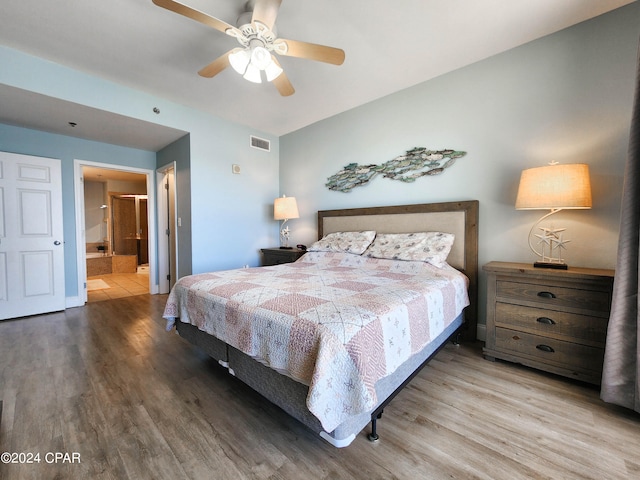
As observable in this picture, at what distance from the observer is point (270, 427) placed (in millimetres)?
1429

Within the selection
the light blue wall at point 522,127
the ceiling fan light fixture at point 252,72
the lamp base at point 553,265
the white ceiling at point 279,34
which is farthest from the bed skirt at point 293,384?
the white ceiling at point 279,34

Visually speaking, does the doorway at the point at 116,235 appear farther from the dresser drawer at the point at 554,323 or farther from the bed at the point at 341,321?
the dresser drawer at the point at 554,323

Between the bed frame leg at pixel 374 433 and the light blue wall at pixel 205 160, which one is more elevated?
the light blue wall at pixel 205 160

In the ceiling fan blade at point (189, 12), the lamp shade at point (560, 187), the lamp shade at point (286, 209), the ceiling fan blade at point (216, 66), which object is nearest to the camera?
the ceiling fan blade at point (189, 12)

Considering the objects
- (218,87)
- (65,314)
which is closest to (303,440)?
(218,87)

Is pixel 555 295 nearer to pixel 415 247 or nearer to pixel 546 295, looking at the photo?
pixel 546 295

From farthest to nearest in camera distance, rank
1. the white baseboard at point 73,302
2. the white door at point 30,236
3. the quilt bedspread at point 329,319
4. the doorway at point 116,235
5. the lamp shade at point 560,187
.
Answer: the doorway at point 116,235 → the white baseboard at point 73,302 → the white door at point 30,236 → the lamp shade at point 560,187 → the quilt bedspread at point 329,319

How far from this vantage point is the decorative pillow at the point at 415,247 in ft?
7.84

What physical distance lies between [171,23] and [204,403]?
2749 mm

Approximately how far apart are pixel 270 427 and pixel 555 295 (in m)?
2.08

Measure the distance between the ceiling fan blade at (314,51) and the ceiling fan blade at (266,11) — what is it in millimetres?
128

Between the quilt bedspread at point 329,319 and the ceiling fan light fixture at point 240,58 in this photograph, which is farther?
the ceiling fan light fixture at point 240,58

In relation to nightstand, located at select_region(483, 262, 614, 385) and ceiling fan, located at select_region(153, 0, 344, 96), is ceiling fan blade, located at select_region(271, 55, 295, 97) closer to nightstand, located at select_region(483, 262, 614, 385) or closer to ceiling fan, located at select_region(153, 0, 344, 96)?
ceiling fan, located at select_region(153, 0, 344, 96)

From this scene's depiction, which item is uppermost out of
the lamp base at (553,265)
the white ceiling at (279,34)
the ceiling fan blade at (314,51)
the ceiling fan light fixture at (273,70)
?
the white ceiling at (279,34)
